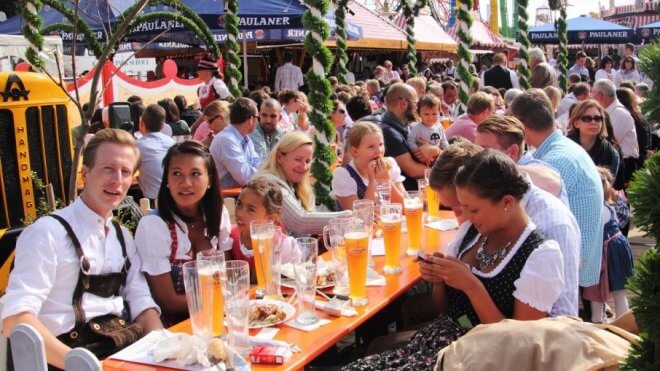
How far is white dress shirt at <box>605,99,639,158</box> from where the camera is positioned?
6543mm

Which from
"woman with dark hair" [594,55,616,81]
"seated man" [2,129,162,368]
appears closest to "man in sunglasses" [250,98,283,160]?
"seated man" [2,129,162,368]

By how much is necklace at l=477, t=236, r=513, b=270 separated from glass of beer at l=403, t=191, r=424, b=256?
568 millimetres

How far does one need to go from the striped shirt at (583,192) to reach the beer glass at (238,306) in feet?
7.56

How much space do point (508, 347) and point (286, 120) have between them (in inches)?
239

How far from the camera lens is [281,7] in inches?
382

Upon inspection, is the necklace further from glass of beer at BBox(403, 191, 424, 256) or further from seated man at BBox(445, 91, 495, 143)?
seated man at BBox(445, 91, 495, 143)

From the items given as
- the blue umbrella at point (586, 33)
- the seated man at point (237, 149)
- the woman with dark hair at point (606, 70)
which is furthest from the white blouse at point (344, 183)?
the blue umbrella at point (586, 33)

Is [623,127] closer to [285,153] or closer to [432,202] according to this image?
[432,202]

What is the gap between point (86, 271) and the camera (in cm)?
225

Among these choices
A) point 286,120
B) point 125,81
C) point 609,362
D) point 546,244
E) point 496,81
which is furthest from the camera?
point 496,81

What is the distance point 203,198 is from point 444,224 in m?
1.53

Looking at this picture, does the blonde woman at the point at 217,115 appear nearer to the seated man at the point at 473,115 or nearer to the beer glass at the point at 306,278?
the seated man at the point at 473,115

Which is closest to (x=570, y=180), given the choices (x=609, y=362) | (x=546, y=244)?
(x=546, y=244)

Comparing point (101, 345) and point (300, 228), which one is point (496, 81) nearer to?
point (300, 228)
